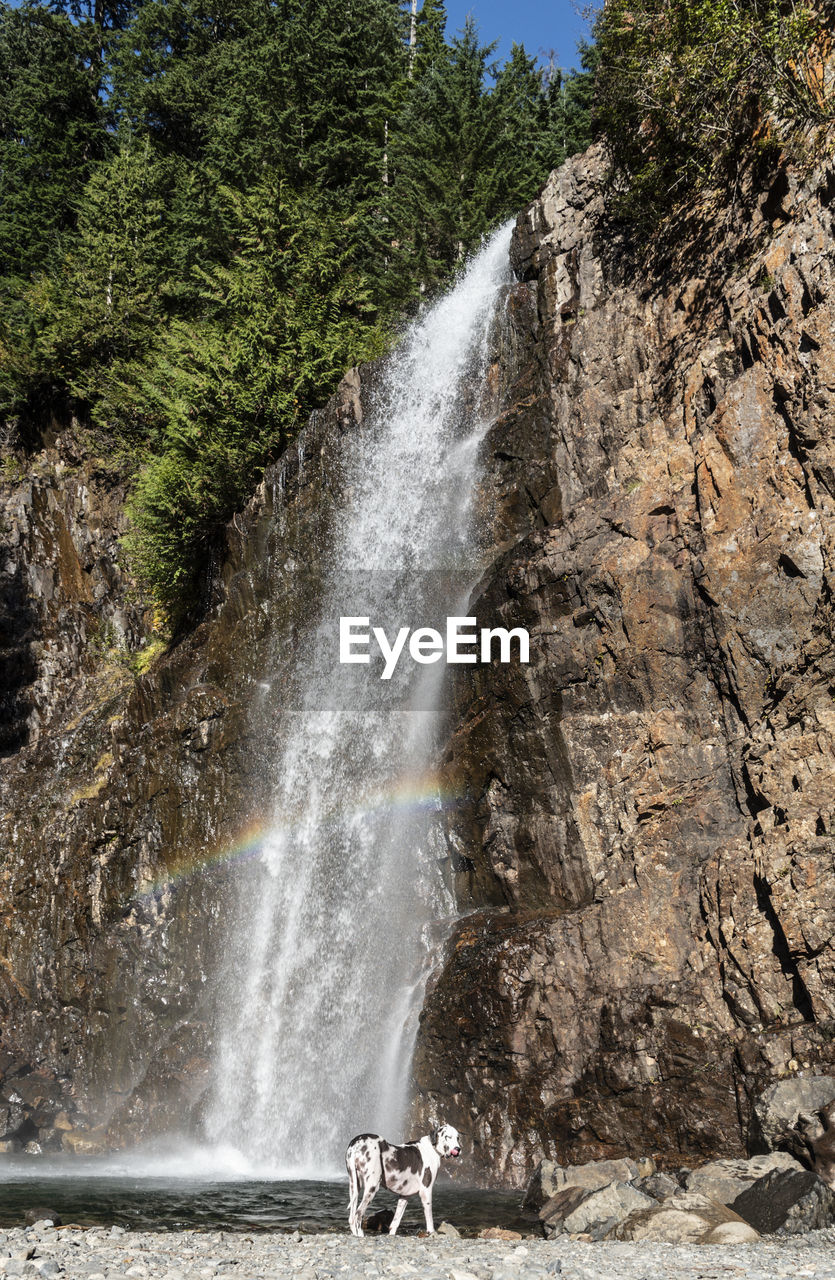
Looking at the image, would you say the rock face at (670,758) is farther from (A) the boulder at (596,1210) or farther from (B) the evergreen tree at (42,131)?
(B) the evergreen tree at (42,131)

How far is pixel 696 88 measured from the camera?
16.7 metres

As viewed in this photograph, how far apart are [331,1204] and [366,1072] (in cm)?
327

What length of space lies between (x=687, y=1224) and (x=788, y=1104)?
248cm

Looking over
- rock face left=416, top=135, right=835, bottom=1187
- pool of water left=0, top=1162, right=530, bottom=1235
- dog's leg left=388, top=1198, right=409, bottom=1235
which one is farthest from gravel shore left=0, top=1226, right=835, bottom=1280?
rock face left=416, top=135, right=835, bottom=1187

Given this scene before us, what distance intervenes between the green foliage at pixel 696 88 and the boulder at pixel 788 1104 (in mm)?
13688

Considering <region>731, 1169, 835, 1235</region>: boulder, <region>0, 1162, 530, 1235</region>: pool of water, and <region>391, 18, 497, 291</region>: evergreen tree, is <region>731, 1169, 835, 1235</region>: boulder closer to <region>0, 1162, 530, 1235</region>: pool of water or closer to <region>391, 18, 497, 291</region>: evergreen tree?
<region>0, 1162, 530, 1235</region>: pool of water

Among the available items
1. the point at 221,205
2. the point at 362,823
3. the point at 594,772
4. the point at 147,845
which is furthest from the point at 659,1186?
the point at 221,205

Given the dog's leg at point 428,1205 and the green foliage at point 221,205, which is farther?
the green foliage at point 221,205

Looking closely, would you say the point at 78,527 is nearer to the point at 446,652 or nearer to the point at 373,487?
the point at 373,487

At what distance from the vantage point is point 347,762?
19172mm

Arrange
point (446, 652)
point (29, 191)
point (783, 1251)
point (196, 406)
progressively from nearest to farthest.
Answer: point (783, 1251) → point (446, 652) → point (196, 406) → point (29, 191)

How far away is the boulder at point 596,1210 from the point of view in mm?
9664

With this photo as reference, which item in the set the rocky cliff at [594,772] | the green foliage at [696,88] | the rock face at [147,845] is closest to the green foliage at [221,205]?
the rock face at [147,845]

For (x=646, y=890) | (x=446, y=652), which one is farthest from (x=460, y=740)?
(x=646, y=890)
